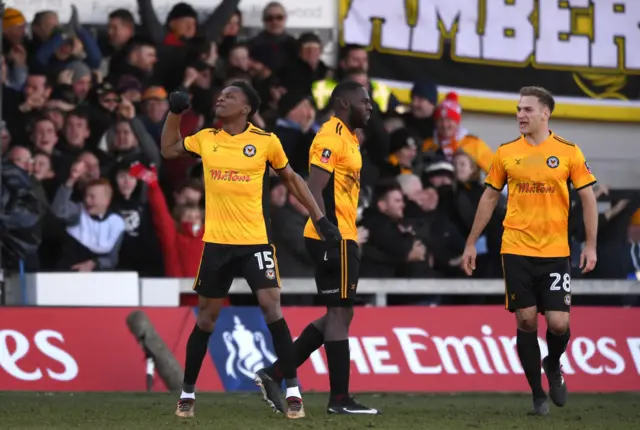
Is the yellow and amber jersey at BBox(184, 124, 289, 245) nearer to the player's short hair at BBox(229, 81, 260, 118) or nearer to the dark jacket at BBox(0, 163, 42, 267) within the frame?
the player's short hair at BBox(229, 81, 260, 118)

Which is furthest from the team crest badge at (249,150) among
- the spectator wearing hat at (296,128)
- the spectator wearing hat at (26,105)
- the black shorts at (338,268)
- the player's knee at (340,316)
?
the spectator wearing hat at (26,105)

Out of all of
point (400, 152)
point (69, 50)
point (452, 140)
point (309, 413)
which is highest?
point (69, 50)

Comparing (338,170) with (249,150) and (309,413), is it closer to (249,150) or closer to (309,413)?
(249,150)

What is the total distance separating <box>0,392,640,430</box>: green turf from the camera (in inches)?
396

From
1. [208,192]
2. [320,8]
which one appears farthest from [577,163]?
[320,8]

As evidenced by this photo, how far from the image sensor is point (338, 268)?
1088 centimetres

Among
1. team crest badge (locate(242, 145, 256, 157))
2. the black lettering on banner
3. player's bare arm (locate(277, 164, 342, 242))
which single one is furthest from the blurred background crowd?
player's bare arm (locate(277, 164, 342, 242))

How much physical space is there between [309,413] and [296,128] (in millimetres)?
4943

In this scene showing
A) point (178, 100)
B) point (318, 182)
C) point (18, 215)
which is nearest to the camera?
point (178, 100)

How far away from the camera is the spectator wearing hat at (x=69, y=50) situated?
15664mm

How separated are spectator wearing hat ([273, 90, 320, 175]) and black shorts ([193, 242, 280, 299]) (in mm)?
4776

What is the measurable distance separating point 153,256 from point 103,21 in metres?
3.92

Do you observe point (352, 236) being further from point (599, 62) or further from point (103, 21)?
point (599, 62)

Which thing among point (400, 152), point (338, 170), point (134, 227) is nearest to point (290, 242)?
point (134, 227)
